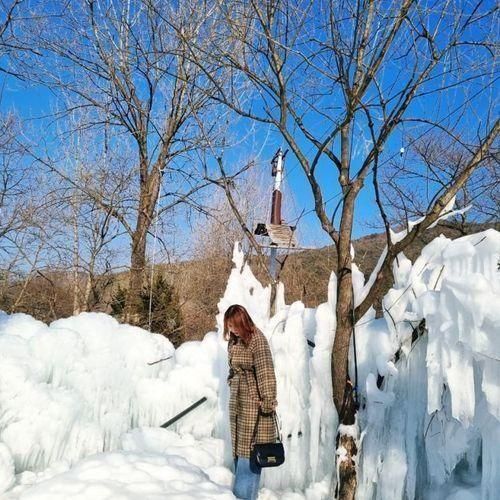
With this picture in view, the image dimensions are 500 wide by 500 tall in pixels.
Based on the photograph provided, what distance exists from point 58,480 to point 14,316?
210 cm

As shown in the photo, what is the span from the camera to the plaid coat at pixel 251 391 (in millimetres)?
3342

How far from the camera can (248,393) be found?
345 centimetres

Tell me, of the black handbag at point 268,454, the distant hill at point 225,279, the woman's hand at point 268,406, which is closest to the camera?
the black handbag at point 268,454

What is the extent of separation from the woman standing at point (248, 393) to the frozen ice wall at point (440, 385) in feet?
2.26

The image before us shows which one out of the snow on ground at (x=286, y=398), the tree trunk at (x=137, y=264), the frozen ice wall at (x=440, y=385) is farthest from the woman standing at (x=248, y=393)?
the tree trunk at (x=137, y=264)

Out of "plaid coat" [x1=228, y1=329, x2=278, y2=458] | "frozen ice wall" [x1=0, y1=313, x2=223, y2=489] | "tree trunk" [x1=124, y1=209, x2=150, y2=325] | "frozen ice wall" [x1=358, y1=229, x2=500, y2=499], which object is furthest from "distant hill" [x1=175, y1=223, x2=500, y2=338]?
"frozen ice wall" [x1=358, y1=229, x2=500, y2=499]

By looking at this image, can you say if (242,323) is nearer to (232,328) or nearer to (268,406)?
(232,328)

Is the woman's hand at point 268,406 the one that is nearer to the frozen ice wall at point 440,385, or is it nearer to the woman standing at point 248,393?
the woman standing at point 248,393

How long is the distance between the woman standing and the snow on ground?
0.96 ft

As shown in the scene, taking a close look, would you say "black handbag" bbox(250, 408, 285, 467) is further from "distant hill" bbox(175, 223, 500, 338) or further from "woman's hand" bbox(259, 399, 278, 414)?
"distant hill" bbox(175, 223, 500, 338)

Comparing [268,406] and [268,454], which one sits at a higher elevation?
[268,406]

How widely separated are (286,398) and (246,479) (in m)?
0.66

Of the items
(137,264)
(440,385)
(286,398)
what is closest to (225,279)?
(137,264)

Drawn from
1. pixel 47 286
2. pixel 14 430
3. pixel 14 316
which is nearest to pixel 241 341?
pixel 14 430
